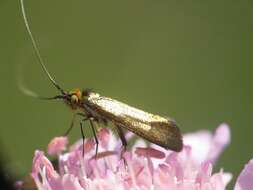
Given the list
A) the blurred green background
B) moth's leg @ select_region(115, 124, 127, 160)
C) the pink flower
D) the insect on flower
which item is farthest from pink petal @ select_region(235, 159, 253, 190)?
the blurred green background

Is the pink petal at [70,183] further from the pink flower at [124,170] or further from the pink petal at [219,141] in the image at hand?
the pink petal at [219,141]

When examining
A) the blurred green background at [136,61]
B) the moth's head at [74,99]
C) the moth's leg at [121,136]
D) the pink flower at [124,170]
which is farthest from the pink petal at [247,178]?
the blurred green background at [136,61]

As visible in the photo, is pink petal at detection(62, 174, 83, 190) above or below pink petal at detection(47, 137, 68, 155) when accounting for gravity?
below

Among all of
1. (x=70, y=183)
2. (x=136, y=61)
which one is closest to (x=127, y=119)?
(x=70, y=183)

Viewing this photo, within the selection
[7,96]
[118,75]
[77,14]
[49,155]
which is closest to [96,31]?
[77,14]

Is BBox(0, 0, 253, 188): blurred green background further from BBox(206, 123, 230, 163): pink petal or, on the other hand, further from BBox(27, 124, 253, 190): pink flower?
BBox(27, 124, 253, 190): pink flower

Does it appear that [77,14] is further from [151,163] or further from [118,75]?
[151,163]

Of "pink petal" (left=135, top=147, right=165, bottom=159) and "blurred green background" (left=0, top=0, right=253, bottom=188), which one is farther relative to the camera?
"blurred green background" (left=0, top=0, right=253, bottom=188)
